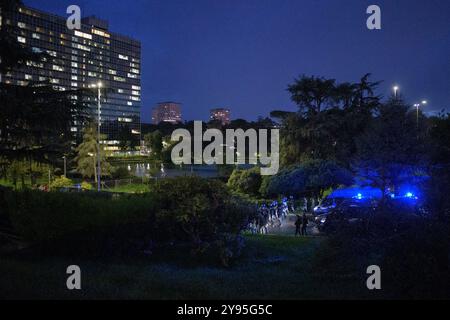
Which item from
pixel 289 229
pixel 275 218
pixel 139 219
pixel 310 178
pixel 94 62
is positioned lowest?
pixel 289 229

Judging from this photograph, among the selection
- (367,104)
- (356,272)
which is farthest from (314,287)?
(367,104)

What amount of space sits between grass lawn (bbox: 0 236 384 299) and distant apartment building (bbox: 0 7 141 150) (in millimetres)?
124890

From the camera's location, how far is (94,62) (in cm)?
16125

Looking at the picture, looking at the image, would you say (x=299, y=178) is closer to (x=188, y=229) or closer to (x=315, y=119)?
(x=315, y=119)

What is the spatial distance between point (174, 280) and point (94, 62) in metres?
167

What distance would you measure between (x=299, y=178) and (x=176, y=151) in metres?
39.2

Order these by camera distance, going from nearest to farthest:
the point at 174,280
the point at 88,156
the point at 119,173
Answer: the point at 174,280 → the point at 119,173 → the point at 88,156

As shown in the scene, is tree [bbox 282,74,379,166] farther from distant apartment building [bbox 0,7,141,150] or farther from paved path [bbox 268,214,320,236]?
distant apartment building [bbox 0,7,141,150]

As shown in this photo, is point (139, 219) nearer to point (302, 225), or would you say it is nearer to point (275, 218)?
point (302, 225)

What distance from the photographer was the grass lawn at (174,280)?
680cm

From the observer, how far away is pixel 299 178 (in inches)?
1244

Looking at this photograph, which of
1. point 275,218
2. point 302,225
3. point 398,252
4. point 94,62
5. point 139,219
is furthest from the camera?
point 94,62

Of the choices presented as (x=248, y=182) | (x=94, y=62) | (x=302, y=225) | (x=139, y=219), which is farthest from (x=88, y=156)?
(x=94, y=62)

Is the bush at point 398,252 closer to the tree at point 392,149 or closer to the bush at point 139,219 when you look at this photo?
the bush at point 139,219
